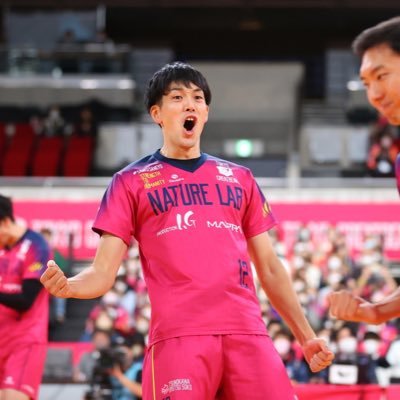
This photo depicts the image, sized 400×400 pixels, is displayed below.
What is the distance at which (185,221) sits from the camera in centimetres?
408

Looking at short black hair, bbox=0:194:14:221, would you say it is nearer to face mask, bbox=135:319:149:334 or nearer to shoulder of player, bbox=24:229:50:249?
shoulder of player, bbox=24:229:50:249

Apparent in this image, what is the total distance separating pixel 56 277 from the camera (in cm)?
377

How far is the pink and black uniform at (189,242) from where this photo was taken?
392 cm

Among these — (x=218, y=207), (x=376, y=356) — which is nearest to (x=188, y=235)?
(x=218, y=207)

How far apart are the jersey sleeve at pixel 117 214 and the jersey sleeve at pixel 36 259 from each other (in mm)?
1864

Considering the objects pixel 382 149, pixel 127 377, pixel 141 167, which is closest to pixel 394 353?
pixel 127 377

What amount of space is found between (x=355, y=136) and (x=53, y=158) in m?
6.96

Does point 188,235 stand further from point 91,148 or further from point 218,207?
point 91,148

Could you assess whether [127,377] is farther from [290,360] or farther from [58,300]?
[58,300]

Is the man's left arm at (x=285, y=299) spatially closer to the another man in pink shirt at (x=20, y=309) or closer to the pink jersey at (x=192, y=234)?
the pink jersey at (x=192, y=234)

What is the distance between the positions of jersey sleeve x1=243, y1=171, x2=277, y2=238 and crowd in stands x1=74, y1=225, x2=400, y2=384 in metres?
4.03

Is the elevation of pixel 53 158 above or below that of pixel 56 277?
→ below

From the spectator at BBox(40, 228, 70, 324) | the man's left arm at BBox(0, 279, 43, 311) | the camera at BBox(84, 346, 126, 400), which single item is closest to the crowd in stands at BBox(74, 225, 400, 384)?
the spectator at BBox(40, 228, 70, 324)

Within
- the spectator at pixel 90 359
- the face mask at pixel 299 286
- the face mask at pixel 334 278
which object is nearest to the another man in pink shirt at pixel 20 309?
the spectator at pixel 90 359
